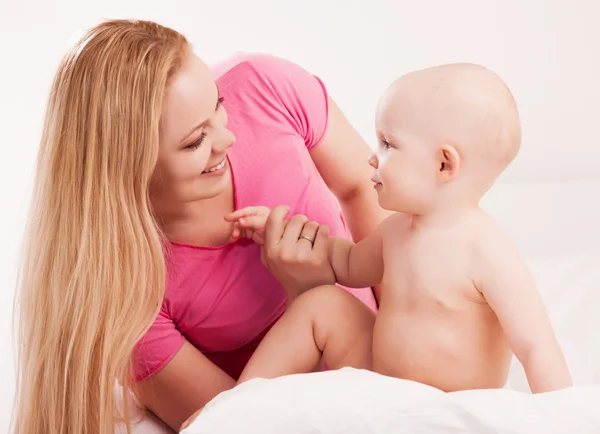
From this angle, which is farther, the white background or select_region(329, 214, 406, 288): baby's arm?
the white background

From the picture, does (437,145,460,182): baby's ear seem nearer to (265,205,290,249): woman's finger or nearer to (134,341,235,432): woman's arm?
(265,205,290,249): woman's finger

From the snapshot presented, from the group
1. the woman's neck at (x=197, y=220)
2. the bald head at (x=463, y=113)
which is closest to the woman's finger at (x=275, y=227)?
the woman's neck at (x=197, y=220)

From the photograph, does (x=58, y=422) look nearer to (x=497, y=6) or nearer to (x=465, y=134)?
(x=465, y=134)

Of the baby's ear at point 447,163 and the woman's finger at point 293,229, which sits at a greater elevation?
the baby's ear at point 447,163

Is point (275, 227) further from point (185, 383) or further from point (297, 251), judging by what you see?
point (185, 383)

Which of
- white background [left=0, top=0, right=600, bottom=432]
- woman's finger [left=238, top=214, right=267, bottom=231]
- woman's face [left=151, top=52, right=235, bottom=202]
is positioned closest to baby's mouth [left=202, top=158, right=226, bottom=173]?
woman's face [left=151, top=52, right=235, bottom=202]

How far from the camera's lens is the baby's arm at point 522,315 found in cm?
128

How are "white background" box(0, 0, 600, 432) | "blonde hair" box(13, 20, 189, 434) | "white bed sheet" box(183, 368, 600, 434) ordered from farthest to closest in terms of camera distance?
"white background" box(0, 0, 600, 432) < "blonde hair" box(13, 20, 189, 434) < "white bed sheet" box(183, 368, 600, 434)

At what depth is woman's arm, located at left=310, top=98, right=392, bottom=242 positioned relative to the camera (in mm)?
1868

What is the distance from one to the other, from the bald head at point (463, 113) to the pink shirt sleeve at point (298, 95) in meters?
0.48

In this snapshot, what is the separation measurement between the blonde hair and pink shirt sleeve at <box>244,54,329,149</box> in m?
0.32

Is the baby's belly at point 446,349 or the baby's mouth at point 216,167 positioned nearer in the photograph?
the baby's belly at point 446,349

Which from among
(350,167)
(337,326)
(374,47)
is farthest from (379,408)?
(374,47)

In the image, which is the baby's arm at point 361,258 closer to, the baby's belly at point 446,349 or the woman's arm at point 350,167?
the baby's belly at point 446,349
